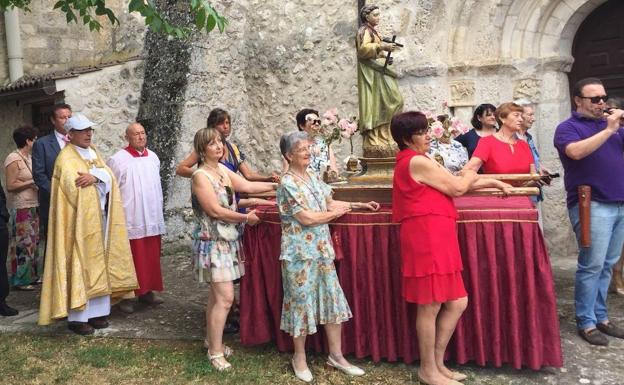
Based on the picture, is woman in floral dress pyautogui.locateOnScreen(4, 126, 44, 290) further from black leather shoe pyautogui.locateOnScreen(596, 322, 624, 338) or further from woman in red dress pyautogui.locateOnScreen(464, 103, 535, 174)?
black leather shoe pyautogui.locateOnScreen(596, 322, 624, 338)

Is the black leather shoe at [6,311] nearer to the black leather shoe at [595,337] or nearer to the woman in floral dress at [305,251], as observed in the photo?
the woman in floral dress at [305,251]

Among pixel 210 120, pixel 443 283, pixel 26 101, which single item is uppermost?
pixel 26 101

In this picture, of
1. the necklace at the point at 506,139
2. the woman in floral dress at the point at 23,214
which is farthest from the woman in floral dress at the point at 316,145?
the woman in floral dress at the point at 23,214

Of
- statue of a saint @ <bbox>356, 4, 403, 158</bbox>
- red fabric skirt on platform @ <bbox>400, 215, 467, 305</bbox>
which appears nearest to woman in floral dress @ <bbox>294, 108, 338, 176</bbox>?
statue of a saint @ <bbox>356, 4, 403, 158</bbox>

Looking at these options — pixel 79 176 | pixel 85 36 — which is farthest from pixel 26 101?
pixel 79 176

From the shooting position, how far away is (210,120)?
15.3 ft

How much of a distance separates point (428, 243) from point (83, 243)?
276 cm

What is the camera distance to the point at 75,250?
4.49 meters

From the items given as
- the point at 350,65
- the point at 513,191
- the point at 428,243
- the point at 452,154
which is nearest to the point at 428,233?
the point at 428,243

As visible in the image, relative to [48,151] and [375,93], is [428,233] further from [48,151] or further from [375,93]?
[48,151]

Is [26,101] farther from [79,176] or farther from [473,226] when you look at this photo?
[473,226]

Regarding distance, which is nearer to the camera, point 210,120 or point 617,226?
point 617,226

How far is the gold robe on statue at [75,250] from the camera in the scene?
4430mm

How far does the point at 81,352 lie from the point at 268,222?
1.66 meters
